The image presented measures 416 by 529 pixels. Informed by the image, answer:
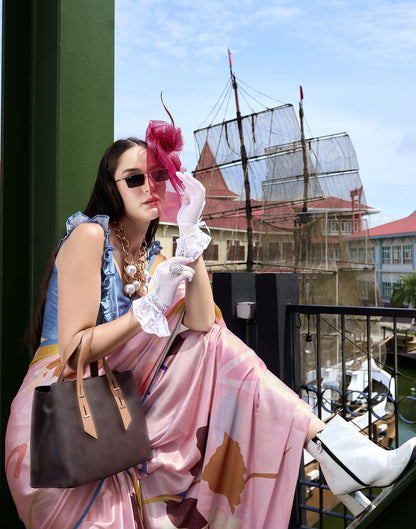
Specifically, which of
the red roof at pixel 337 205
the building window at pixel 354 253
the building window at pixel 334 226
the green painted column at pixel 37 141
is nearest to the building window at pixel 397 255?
the red roof at pixel 337 205

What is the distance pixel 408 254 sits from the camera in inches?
1748

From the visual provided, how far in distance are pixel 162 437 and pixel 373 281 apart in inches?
1233

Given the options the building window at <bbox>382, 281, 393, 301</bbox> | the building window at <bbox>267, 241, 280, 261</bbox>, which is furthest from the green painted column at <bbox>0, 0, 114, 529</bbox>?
the building window at <bbox>382, 281, 393, 301</bbox>

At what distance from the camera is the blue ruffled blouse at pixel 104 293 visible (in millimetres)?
1645

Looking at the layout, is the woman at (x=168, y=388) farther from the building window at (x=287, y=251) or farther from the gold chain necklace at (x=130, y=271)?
the building window at (x=287, y=251)

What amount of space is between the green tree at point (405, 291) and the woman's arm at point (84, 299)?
4645 cm

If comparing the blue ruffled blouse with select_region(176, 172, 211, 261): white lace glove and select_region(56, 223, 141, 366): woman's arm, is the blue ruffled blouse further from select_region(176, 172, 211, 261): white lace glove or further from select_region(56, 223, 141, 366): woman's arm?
select_region(176, 172, 211, 261): white lace glove

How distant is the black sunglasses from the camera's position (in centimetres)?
169

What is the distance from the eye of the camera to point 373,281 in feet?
101

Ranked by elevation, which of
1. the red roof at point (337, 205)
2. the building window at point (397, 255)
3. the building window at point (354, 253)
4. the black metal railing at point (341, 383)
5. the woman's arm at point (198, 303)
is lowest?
the black metal railing at point (341, 383)

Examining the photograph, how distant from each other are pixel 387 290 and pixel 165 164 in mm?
49663

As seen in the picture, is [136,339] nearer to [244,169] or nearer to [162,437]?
[162,437]

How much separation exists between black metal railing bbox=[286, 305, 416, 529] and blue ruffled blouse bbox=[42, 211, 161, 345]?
1.18 metres

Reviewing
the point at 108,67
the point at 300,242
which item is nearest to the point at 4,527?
the point at 108,67
